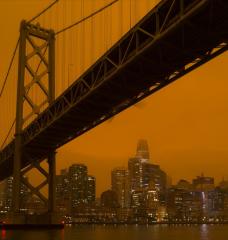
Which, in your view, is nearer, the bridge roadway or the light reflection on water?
the bridge roadway

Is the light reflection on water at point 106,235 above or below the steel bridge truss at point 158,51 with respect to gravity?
below

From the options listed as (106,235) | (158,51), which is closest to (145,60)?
(158,51)

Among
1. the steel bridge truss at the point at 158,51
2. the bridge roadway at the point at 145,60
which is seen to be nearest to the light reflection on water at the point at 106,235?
the bridge roadway at the point at 145,60

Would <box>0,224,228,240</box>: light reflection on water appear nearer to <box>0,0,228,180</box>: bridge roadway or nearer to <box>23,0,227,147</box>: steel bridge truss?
<box>0,0,228,180</box>: bridge roadway

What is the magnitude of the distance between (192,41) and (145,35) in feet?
7.62

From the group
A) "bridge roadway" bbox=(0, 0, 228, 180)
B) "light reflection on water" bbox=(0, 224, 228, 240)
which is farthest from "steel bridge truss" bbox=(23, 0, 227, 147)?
"light reflection on water" bbox=(0, 224, 228, 240)

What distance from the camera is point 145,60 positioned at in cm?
2284

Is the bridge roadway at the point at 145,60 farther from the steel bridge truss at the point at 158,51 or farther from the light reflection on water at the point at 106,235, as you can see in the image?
the light reflection on water at the point at 106,235

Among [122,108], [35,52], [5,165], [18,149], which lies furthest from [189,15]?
[5,165]

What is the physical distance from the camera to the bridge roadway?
18938 mm

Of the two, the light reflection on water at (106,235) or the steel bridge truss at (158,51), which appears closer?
the steel bridge truss at (158,51)

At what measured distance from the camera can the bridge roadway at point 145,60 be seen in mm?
18938

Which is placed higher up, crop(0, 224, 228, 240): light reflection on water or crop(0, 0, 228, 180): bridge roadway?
A: crop(0, 0, 228, 180): bridge roadway

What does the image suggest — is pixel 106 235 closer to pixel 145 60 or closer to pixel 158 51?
pixel 145 60
